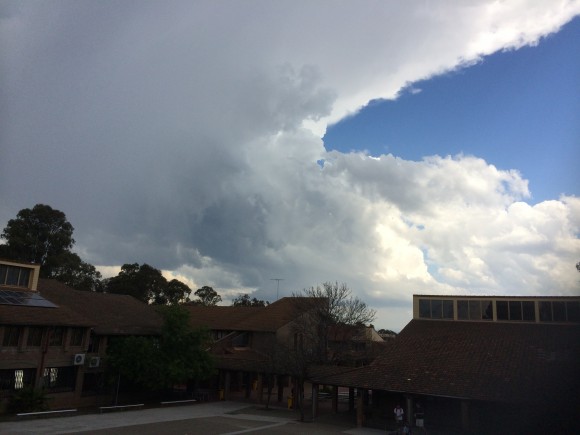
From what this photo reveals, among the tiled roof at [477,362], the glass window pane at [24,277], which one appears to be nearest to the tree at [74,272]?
the glass window pane at [24,277]

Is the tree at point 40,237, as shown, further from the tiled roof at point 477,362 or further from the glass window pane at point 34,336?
the tiled roof at point 477,362

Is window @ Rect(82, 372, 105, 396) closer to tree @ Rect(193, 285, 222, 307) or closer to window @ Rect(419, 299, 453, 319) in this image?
window @ Rect(419, 299, 453, 319)

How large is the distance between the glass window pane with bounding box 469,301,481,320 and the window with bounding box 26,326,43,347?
→ 1174 inches

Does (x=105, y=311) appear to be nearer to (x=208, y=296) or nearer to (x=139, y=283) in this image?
(x=139, y=283)

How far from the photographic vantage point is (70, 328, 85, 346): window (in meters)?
32.3

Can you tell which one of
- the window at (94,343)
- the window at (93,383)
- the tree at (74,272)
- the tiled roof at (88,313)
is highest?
the tree at (74,272)

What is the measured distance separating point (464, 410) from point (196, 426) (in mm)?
14479

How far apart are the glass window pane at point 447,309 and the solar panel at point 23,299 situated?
93.1 feet

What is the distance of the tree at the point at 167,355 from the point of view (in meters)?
32.3

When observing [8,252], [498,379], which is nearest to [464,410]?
[498,379]

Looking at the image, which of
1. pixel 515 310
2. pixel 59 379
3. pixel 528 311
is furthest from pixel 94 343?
pixel 528 311

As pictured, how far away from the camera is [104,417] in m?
27.6

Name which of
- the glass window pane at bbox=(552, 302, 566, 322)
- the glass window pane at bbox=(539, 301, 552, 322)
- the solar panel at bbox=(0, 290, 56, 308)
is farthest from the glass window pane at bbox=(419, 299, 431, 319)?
the solar panel at bbox=(0, 290, 56, 308)

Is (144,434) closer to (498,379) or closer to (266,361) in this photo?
(266,361)
